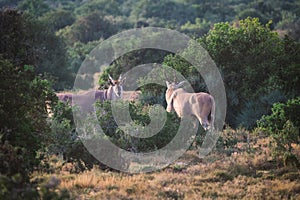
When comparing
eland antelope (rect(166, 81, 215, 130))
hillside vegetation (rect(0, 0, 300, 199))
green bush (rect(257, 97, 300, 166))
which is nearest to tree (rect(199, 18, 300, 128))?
hillside vegetation (rect(0, 0, 300, 199))

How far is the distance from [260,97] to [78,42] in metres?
21.6

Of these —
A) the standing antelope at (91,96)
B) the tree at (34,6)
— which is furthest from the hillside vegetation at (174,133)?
the tree at (34,6)

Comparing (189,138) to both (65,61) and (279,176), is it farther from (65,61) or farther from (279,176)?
(65,61)

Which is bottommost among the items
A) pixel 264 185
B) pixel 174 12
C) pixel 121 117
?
pixel 264 185

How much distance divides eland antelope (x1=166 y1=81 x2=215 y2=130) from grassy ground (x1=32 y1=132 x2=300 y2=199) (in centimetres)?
245

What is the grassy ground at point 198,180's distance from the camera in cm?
773

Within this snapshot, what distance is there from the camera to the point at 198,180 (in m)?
8.51

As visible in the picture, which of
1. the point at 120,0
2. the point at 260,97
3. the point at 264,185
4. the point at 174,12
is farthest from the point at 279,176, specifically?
the point at 120,0

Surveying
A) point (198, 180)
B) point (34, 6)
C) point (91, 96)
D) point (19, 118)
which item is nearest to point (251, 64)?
point (91, 96)

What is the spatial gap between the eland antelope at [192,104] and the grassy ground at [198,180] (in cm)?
245

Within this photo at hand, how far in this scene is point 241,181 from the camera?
27.5ft

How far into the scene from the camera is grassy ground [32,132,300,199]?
7.73 m

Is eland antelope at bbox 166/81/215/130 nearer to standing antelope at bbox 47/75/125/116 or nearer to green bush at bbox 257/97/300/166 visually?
green bush at bbox 257/97/300/166

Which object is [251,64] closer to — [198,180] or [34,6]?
[198,180]
